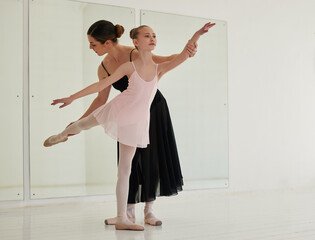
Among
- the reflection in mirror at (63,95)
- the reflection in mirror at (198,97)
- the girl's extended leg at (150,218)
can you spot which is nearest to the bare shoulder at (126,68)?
the girl's extended leg at (150,218)

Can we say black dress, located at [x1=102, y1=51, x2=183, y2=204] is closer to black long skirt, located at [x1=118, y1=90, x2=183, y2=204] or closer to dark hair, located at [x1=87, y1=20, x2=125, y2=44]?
black long skirt, located at [x1=118, y1=90, x2=183, y2=204]

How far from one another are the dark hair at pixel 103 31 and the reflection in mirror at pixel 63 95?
1.08 meters

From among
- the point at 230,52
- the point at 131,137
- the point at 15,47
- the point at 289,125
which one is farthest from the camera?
the point at 289,125

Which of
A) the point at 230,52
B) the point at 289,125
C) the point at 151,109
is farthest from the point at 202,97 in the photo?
the point at 151,109

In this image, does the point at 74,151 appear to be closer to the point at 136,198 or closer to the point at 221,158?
the point at 136,198

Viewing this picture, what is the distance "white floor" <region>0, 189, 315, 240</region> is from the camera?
8.17ft

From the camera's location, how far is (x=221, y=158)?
4367 mm

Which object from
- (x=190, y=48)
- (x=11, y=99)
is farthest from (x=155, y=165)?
(x=11, y=99)

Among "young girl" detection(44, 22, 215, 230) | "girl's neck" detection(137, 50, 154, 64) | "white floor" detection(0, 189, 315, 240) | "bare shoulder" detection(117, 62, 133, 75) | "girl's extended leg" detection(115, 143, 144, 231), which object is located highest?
"girl's neck" detection(137, 50, 154, 64)

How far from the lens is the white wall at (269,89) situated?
447cm

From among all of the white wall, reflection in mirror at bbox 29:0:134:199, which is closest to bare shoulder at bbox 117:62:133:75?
reflection in mirror at bbox 29:0:134:199

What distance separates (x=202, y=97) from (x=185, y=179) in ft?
2.48

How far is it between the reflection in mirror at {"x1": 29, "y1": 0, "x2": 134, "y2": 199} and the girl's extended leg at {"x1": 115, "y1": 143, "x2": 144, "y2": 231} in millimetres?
1200

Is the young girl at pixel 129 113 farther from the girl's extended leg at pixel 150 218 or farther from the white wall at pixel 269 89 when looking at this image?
the white wall at pixel 269 89
